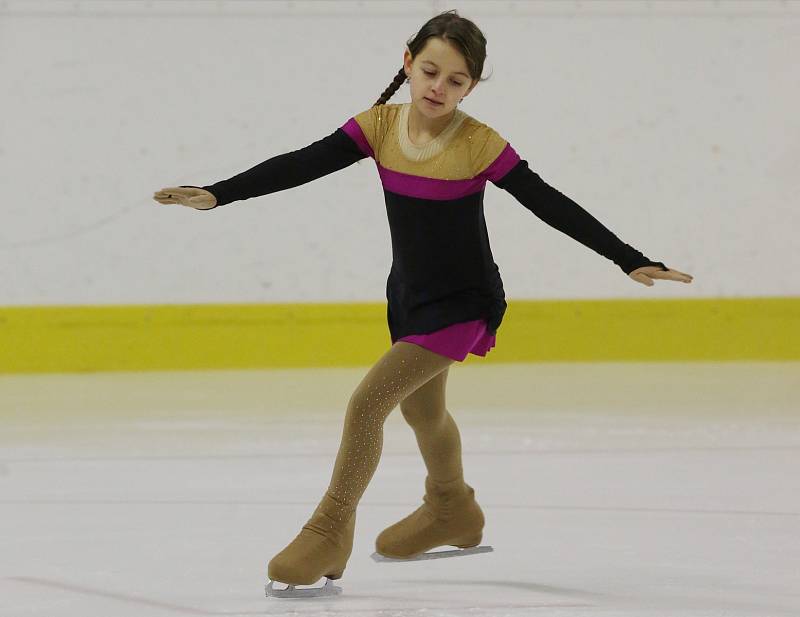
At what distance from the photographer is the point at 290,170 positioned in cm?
252

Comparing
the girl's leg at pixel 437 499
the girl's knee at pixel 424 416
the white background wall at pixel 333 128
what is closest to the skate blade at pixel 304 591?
the girl's leg at pixel 437 499

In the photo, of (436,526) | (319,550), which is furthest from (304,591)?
(436,526)

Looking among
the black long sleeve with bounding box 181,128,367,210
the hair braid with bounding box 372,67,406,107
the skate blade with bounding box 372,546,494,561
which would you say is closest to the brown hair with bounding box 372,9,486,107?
the hair braid with bounding box 372,67,406,107

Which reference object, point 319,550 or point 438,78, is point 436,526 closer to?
point 319,550

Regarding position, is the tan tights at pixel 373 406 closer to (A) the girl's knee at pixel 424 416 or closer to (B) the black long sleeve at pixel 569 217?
(A) the girl's knee at pixel 424 416

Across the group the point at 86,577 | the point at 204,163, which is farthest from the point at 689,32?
the point at 86,577

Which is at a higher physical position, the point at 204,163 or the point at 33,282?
the point at 204,163

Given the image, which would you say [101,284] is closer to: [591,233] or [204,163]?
[204,163]

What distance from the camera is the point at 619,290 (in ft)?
18.7

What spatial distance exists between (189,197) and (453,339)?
548 millimetres

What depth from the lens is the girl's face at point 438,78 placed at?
242 centimetres

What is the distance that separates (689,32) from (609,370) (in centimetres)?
149

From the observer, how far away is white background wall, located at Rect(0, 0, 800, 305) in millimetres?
5539

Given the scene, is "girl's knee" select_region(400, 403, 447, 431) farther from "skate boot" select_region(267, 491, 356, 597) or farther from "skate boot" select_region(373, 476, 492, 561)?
"skate boot" select_region(267, 491, 356, 597)
